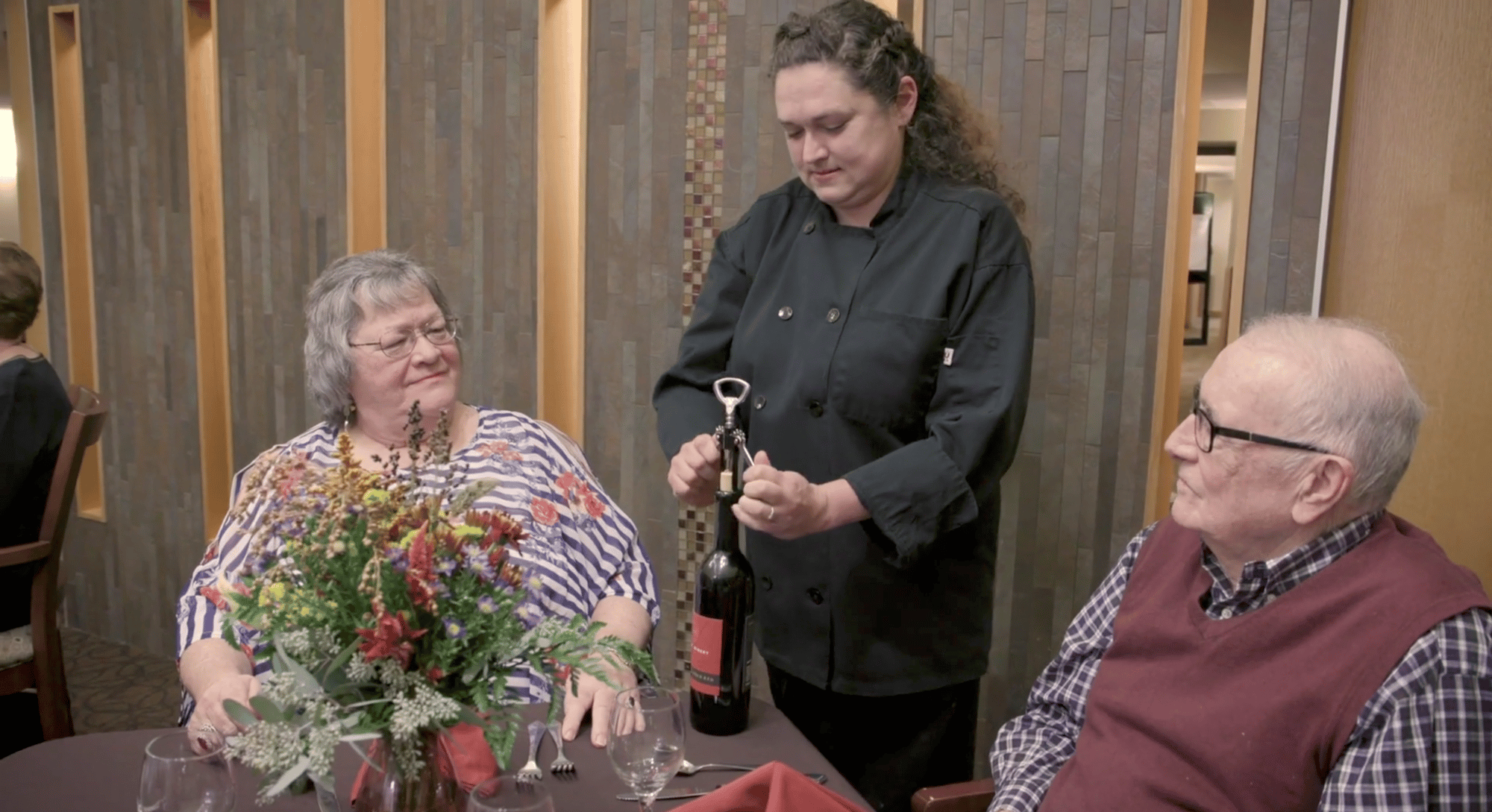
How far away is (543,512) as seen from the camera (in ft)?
6.72

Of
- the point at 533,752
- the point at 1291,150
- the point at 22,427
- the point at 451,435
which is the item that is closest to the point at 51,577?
the point at 22,427

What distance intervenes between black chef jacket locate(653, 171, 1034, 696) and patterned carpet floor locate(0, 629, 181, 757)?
90.6 inches

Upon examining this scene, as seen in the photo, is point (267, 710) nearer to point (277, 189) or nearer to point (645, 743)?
point (645, 743)

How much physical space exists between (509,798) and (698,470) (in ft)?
2.74

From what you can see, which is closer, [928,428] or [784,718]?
[784,718]

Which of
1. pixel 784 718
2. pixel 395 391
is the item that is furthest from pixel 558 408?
pixel 784 718

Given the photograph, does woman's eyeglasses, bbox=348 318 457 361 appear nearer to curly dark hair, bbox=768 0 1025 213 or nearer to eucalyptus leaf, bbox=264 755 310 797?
curly dark hair, bbox=768 0 1025 213

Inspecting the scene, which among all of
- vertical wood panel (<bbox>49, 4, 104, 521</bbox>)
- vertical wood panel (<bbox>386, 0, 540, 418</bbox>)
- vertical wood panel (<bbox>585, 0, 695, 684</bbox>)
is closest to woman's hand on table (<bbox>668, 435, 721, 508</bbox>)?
vertical wood panel (<bbox>585, 0, 695, 684</bbox>)

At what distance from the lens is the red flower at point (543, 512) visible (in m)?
2.04

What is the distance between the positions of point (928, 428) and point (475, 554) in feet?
3.29

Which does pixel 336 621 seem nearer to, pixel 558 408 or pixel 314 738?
pixel 314 738

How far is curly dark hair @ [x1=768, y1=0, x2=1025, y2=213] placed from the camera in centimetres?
196

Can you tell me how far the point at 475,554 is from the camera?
4.04ft

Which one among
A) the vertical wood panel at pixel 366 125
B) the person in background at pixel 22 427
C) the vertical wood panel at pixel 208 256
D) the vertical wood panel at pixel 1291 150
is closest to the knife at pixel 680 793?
the vertical wood panel at pixel 1291 150
